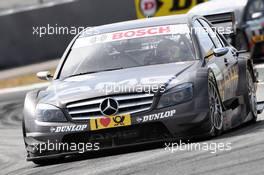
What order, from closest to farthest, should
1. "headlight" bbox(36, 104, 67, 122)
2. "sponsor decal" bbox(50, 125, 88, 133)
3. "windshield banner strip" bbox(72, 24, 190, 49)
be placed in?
1. "sponsor decal" bbox(50, 125, 88, 133)
2. "headlight" bbox(36, 104, 67, 122)
3. "windshield banner strip" bbox(72, 24, 190, 49)

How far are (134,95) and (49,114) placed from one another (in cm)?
85

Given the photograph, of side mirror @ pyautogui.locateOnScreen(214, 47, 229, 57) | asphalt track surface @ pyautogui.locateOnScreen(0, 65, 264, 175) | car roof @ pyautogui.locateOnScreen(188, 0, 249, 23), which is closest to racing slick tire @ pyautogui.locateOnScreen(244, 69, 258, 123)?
asphalt track surface @ pyautogui.locateOnScreen(0, 65, 264, 175)

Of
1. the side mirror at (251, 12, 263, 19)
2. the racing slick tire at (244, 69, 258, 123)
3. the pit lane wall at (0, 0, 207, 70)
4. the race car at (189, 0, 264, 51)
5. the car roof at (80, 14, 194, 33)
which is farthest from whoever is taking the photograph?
the pit lane wall at (0, 0, 207, 70)

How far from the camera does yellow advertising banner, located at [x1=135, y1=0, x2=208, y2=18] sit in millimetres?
23234

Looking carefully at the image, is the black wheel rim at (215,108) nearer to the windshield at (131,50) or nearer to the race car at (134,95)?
the race car at (134,95)

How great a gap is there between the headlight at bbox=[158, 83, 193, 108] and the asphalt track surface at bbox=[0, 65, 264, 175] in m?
0.42

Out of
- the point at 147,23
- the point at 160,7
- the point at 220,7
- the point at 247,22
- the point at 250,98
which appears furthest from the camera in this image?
the point at 160,7

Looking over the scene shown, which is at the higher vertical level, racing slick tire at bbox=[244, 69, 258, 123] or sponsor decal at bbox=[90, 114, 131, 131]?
sponsor decal at bbox=[90, 114, 131, 131]

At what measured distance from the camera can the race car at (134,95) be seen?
8.27m

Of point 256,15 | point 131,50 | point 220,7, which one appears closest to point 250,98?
point 131,50

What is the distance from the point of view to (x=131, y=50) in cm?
945

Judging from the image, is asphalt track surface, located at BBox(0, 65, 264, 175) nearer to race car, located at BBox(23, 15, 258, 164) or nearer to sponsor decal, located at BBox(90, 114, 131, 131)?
race car, located at BBox(23, 15, 258, 164)

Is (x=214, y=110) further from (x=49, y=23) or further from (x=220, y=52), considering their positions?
(x=49, y=23)

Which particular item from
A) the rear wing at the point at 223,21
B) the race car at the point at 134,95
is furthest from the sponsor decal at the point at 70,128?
the rear wing at the point at 223,21
